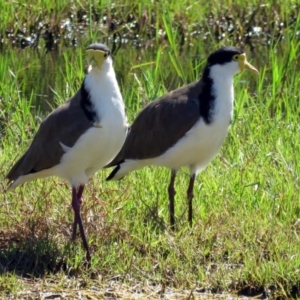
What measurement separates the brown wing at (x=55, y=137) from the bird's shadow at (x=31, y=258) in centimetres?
51

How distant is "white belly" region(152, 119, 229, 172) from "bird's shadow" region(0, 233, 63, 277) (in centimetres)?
117

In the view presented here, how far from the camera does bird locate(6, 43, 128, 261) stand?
5.88 meters

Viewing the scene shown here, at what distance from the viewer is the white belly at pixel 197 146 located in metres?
6.50

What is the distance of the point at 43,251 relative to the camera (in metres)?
5.87

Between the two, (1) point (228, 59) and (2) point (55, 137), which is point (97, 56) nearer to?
(2) point (55, 137)

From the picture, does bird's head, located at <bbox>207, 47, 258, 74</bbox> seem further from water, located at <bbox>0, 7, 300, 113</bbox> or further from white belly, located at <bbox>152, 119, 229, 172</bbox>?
water, located at <bbox>0, 7, 300, 113</bbox>

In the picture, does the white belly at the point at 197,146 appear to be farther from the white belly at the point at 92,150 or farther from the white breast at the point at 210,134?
the white belly at the point at 92,150

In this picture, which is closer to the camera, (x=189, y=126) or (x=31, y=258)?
(x=31, y=258)

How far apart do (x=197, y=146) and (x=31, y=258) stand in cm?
143

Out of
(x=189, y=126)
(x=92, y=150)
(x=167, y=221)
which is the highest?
(x=92, y=150)

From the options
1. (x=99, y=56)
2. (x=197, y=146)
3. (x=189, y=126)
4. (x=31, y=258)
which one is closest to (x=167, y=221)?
(x=197, y=146)

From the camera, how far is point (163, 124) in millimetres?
6840

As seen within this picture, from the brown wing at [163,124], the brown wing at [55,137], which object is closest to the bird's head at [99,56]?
the brown wing at [55,137]

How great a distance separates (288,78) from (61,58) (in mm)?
A: 3873
